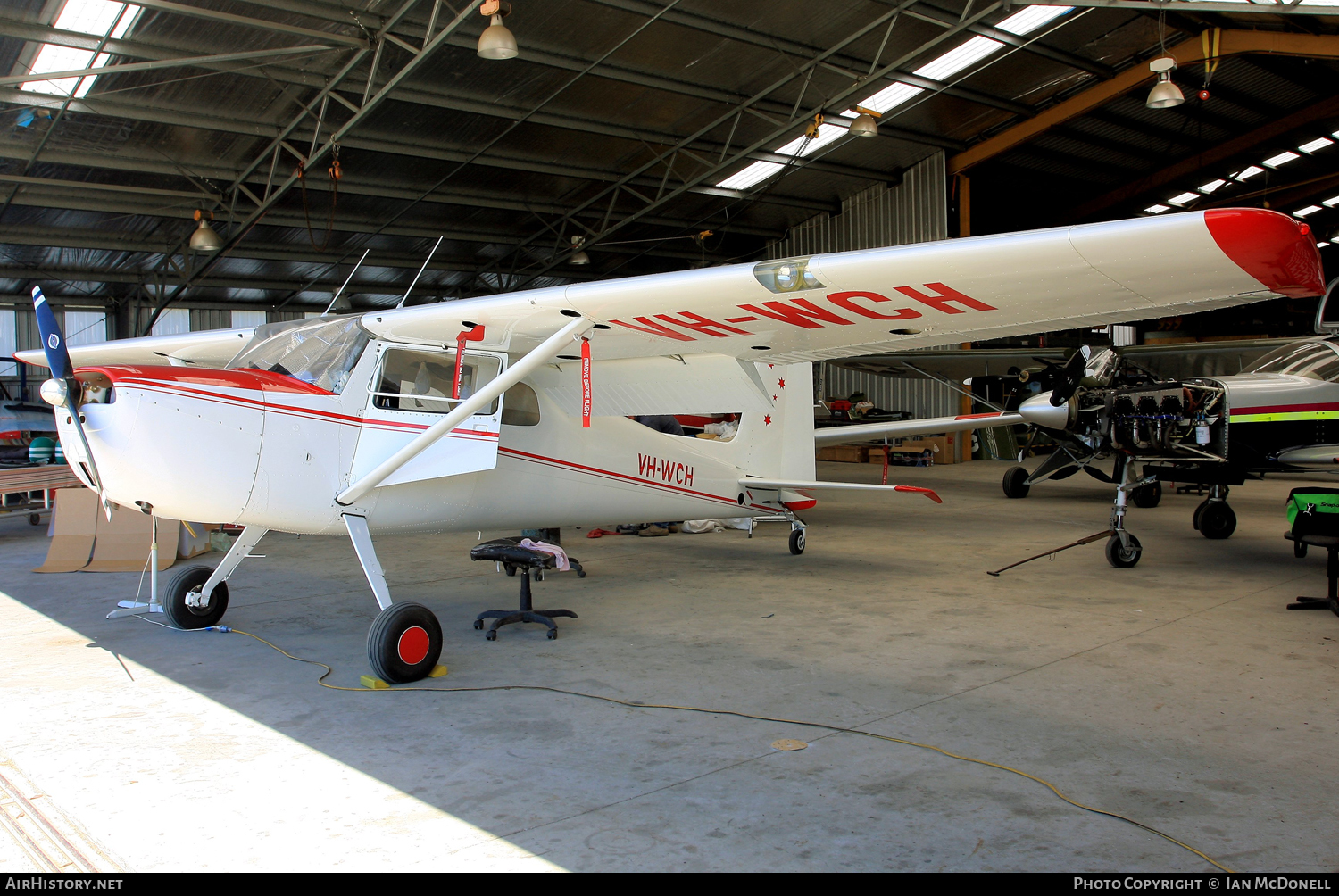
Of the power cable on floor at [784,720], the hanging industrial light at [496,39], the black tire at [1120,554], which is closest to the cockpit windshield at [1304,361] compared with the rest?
the black tire at [1120,554]

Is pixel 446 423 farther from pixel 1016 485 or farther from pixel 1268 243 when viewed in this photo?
pixel 1016 485

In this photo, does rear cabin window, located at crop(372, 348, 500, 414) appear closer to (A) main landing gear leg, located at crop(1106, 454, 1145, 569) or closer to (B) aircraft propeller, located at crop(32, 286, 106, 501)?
(B) aircraft propeller, located at crop(32, 286, 106, 501)

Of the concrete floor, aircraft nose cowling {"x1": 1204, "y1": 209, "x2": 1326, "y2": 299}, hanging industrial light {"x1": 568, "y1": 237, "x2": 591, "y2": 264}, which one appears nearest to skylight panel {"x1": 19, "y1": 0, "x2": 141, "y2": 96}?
the concrete floor

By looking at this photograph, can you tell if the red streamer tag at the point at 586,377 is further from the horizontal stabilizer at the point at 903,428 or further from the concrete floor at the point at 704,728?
the horizontal stabilizer at the point at 903,428

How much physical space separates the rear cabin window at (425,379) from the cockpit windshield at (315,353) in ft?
0.66

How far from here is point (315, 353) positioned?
523cm

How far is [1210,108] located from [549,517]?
67.2ft

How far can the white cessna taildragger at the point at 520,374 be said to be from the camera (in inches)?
135

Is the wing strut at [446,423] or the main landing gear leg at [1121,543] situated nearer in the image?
the wing strut at [446,423]

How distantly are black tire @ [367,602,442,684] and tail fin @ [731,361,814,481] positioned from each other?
4.13 m

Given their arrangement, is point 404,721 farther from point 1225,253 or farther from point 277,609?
point 1225,253

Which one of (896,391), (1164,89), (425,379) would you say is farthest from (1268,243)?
(896,391)

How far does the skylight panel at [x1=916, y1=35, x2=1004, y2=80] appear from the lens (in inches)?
588

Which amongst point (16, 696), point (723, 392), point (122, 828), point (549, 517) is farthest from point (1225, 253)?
point (16, 696)
